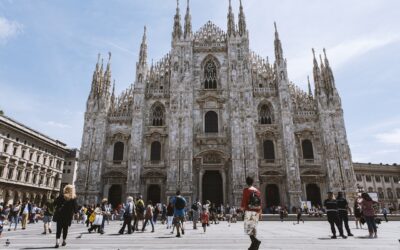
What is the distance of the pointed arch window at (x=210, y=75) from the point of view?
31569 mm

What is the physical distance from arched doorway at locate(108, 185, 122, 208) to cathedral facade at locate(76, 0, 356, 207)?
126mm

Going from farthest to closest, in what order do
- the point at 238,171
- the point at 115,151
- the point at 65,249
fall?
the point at 115,151 → the point at 238,171 → the point at 65,249

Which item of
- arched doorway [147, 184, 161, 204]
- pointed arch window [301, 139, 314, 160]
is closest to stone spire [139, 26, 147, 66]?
arched doorway [147, 184, 161, 204]

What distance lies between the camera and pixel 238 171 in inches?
1071

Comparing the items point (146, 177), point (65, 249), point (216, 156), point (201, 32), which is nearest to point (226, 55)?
point (201, 32)

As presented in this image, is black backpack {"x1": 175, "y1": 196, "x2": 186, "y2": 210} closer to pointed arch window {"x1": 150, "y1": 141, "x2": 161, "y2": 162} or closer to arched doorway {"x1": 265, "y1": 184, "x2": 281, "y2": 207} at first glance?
pointed arch window {"x1": 150, "y1": 141, "x2": 161, "y2": 162}

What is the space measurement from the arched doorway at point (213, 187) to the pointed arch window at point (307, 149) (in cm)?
921

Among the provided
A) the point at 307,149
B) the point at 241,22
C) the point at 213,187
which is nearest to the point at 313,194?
the point at 307,149

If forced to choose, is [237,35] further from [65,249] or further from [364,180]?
[364,180]

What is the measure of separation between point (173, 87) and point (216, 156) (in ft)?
29.0

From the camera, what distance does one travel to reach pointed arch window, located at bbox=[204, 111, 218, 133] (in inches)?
1174

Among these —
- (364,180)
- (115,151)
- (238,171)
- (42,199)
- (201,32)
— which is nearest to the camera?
(238,171)

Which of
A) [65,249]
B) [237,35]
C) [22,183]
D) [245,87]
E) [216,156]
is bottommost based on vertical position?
[65,249]

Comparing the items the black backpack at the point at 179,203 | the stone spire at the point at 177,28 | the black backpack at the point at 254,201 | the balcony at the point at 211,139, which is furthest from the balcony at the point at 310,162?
the black backpack at the point at 254,201
